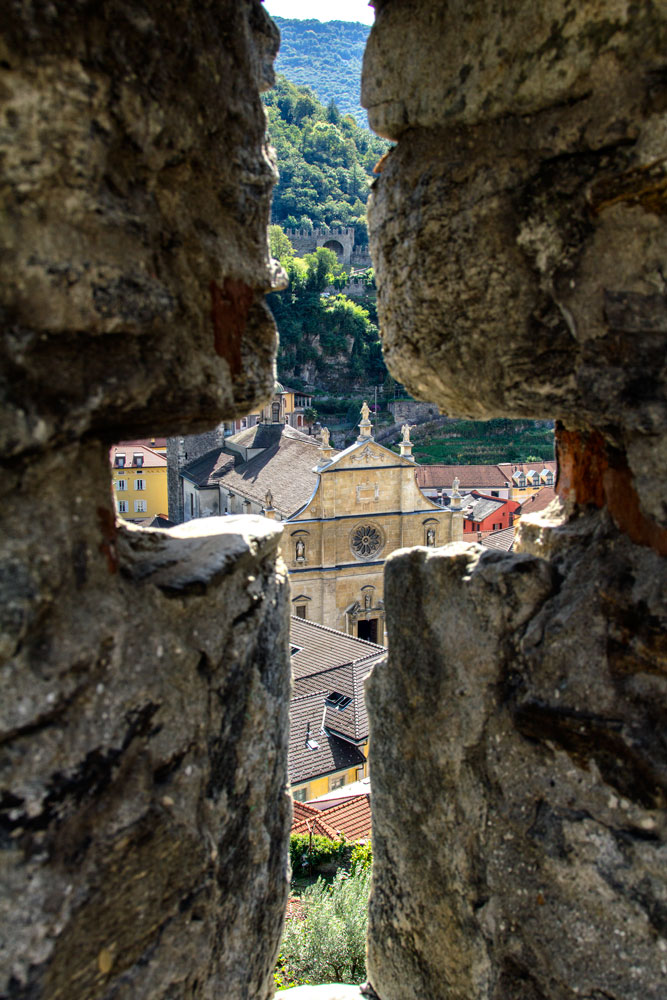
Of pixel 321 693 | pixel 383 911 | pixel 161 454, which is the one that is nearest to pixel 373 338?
pixel 161 454

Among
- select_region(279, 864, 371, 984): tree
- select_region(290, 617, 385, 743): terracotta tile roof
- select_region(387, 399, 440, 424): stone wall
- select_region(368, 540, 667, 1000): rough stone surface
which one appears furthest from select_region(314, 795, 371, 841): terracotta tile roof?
select_region(387, 399, 440, 424): stone wall

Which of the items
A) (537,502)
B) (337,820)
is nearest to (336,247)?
(537,502)

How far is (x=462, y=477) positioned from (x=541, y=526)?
42.8 meters

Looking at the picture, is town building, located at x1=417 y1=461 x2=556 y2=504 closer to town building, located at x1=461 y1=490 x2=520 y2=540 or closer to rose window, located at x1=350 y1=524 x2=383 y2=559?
town building, located at x1=461 y1=490 x2=520 y2=540

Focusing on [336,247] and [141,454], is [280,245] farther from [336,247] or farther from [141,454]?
[141,454]

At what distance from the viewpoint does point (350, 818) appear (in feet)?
43.5

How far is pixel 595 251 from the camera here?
3.14m

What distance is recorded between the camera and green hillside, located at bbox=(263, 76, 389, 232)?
86.5 meters

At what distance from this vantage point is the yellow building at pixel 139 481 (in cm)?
3766

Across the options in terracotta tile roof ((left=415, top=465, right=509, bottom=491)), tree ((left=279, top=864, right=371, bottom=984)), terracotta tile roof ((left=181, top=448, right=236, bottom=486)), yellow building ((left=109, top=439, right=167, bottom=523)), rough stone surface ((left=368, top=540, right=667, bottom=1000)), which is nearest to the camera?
rough stone surface ((left=368, top=540, right=667, bottom=1000))

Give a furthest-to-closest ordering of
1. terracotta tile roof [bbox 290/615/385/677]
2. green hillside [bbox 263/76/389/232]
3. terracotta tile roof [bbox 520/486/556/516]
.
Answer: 1. green hillside [bbox 263/76/389/232]
2. terracotta tile roof [bbox 520/486/556/516]
3. terracotta tile roof [bbox 290/615/385/677]

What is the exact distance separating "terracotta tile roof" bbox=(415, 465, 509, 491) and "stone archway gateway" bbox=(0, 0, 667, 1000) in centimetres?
4150

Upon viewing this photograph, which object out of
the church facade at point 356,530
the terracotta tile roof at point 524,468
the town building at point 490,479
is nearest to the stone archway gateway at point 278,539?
the church facade at point 356,530

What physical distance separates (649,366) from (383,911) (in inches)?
124
